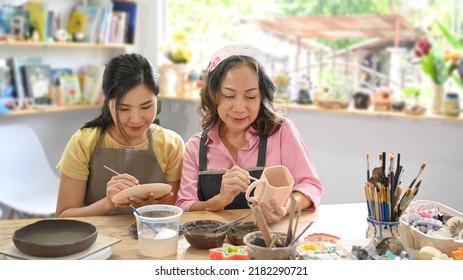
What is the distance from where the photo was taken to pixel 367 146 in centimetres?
354

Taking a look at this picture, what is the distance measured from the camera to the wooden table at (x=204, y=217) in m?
1.40

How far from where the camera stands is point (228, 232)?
1.45 metres

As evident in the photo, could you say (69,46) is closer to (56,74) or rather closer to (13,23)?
(56,74)

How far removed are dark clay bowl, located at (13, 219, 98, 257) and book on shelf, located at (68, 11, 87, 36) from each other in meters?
2.91

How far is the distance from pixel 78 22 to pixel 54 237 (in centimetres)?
301

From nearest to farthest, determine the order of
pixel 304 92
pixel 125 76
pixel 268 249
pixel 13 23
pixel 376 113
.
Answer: pixel 268 249
pixel 125 76
pixel 376 113
pixel 13 23
pixel 304 92

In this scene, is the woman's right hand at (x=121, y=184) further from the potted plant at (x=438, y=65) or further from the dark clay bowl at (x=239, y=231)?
the potted plant at (x=438, y=65)

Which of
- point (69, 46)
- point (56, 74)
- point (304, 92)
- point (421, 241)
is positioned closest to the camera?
point (421, 241)

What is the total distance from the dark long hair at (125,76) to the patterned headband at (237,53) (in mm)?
231

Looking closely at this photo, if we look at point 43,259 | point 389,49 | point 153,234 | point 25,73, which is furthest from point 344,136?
point 43,259

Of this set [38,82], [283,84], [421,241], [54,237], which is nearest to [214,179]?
[54,237]

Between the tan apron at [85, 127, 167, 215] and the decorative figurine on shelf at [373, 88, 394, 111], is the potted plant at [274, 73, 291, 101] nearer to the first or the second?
the decorative figurine on shelf at [373, 88, 394, 111]

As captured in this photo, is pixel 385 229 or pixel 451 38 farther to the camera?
pixel 451 38

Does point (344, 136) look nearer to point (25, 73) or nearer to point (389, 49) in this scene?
point (389, 49)
